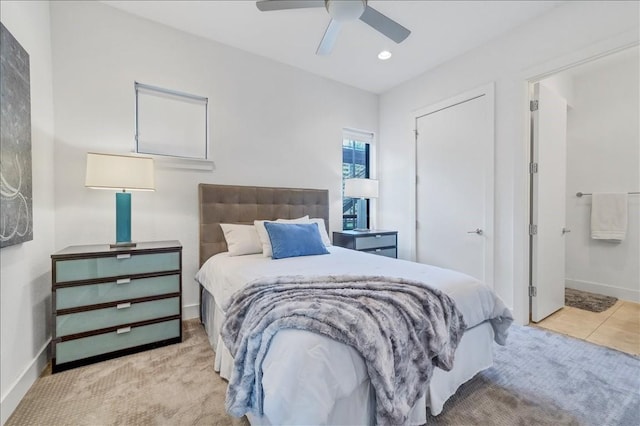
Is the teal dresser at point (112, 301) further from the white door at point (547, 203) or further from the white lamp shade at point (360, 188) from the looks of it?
the white door at point (547, 203)

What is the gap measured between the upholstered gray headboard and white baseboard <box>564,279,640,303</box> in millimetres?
3591

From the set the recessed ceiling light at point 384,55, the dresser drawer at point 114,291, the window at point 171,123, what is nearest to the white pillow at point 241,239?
the dresser drawer at point 114,291

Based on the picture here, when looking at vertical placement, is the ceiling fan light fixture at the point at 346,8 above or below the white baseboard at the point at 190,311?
above

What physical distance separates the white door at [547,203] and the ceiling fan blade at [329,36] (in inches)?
81.0

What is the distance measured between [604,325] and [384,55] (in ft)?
11.6

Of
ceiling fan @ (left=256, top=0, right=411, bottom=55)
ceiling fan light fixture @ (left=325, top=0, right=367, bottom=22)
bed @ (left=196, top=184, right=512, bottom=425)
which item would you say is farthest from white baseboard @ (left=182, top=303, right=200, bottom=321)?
ceiling fan light fixture @ (left=325, top=0, right=367, bottom=22)

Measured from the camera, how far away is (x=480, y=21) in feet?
8.57

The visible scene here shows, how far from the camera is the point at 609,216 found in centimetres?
341

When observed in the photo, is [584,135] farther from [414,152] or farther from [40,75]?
[40,75]

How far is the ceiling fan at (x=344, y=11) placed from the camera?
1.80m

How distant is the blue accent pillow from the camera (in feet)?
7.88

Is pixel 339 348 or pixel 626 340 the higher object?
pixel 339 348

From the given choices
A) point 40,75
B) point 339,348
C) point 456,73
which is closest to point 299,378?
point 339,348

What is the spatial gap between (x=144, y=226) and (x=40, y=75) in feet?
4.36
